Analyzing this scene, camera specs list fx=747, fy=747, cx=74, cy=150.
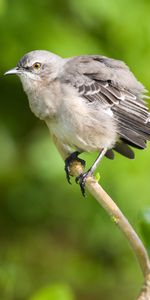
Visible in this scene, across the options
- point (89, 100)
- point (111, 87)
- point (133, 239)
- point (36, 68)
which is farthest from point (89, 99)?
point (133, 239)

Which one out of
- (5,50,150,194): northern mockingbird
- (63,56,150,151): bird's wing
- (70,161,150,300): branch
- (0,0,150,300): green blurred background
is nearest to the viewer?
(70,161,150,300): branch

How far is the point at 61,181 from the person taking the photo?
6742mm

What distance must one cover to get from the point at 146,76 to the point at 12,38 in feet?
4.13

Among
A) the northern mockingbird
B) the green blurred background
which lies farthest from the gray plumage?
the green blurred background

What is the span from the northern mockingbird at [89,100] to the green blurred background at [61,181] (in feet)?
5.14

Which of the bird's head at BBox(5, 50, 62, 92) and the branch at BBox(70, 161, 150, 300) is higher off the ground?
the bird's head at BBox(5, 50, 62, 92)

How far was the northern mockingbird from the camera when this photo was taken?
4312mm

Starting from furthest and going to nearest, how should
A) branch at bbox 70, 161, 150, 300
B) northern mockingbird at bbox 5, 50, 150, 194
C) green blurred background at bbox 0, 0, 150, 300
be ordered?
1. green blurred background at bbox 0, 0, 150, 300
2. northern mockingbird at bbox 5, 50, 150, 194
3. branch at bbox 70, 161, 150, 300

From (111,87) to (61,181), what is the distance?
2.37m

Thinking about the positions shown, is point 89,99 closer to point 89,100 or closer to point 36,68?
point 89,100

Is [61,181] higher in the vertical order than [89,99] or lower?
lower

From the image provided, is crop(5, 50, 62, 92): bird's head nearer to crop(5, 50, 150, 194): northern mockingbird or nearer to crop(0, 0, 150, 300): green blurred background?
crop(5, 50, 150, 194): northern mockingbird

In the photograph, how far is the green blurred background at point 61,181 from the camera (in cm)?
652

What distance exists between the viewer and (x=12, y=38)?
22.2 ft
